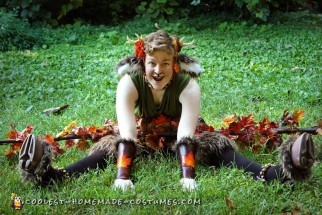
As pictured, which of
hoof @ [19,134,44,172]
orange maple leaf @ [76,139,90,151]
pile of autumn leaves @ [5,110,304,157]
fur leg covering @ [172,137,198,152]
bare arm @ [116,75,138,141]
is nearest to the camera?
hoof @ [19,134,44,172]

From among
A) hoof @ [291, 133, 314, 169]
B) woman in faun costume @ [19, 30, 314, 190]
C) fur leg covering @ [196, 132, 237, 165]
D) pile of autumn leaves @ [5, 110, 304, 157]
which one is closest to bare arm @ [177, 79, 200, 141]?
woman in faun costume @ [19, 30, 314, 190]

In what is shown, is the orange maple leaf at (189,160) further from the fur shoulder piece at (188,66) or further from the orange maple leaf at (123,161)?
the fur shoulder piece at (188,66)

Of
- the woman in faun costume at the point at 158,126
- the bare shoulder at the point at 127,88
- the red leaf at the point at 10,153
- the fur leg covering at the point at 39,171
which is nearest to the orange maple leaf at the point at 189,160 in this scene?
the woman in faun costume at the point at 158,126

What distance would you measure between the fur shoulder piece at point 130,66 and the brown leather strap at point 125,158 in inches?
19.2

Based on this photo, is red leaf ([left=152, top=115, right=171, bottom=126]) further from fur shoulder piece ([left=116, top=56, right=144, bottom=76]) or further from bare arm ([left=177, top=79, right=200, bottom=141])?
fur shoulder piece ([left=116, top=56, right=144, bottom=76])

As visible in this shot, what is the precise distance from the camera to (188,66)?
3080mm

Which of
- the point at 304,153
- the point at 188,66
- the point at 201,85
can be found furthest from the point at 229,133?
the point at 201,85

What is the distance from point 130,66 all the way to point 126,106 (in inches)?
10.4

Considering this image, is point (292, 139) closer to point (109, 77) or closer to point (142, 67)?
point (142, 67)

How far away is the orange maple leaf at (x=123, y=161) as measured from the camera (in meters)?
2.74

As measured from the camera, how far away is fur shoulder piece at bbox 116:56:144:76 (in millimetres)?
3029

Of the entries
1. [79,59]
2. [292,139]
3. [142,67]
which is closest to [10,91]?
[79,59]

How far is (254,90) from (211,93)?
1.42 ft

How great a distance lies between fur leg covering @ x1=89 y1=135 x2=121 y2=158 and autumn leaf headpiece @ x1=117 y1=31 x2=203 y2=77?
429 millimetres
